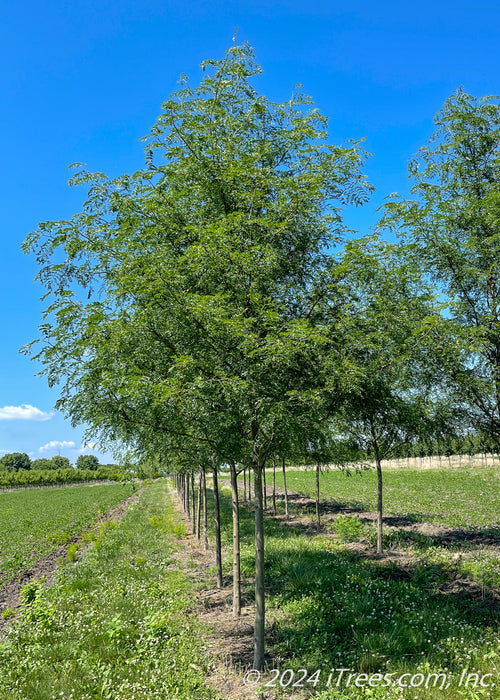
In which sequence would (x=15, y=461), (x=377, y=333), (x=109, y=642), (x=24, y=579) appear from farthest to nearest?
1. (x=15, y=461)
2. (x=24, y=579)
3. (x=109, y=642)
4. (x=377, y=333)

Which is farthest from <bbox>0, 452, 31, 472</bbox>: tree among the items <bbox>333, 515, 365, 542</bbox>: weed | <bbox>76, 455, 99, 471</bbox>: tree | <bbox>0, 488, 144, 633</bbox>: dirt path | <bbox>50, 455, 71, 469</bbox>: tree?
<bbox>333, 515, 365, 542</bbox>: weed

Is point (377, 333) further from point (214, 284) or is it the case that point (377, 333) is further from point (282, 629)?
point (282, 629)

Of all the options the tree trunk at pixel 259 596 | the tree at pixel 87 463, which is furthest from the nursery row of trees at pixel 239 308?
the tree at pixel 87 463

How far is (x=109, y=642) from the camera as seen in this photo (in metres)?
6.99

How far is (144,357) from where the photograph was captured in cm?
632

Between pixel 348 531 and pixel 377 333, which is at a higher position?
pixel 377 333

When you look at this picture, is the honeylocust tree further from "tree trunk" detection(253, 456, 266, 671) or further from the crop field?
the crop field

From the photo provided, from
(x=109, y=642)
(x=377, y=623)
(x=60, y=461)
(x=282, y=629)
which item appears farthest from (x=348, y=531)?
(x=60, y=461)

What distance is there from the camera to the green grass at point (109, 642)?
223 inches

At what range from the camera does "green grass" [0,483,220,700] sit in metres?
5.66

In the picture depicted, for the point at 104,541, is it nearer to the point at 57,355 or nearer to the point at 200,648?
the point at 200,648

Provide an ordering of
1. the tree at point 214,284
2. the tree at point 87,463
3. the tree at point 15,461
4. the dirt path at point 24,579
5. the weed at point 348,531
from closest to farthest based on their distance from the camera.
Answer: the tree at point 214,284 → the dirt path at point 24,579 → the weed at point 348,531 → the tree at point 15,461 → the tree at point 87,463

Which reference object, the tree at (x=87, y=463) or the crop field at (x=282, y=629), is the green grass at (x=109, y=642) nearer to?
the crop field at (x=282, y=629)

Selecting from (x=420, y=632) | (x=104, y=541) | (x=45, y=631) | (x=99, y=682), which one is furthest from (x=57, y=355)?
(x=104, y=541)
